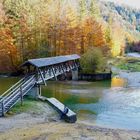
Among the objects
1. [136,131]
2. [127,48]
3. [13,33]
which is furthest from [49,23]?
[127,48]

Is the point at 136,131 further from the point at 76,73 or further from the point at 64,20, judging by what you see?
the point at 64,20

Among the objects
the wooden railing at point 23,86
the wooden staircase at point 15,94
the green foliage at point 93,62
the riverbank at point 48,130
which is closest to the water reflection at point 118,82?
the green foliage at point 93,62

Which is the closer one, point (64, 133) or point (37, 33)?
point (64, 133)

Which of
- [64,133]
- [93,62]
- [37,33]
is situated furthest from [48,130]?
[37,33]

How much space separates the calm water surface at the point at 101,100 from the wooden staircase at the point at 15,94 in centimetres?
453

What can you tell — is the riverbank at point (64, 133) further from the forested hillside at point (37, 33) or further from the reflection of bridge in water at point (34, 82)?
the forested hillside at point (37, 33)

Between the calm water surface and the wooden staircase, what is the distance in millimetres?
4530

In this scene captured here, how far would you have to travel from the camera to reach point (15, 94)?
2881 cm

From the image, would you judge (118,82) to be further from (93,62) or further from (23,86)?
(23,86)

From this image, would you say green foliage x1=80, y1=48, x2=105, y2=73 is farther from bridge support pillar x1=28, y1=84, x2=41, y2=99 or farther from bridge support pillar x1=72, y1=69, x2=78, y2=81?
bridge support pillar x1=28, y1=84, x2=41, y2=99

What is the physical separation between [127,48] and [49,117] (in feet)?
353

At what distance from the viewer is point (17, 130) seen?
21.8 meters

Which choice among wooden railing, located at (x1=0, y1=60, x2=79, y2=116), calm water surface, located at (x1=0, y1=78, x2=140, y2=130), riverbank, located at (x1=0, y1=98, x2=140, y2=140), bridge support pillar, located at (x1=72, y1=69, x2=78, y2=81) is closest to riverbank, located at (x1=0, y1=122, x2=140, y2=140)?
riverbank, located at (x1=0, y1=98, x2=140, y2=140)

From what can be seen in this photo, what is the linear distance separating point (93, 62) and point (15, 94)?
24.3 meters
